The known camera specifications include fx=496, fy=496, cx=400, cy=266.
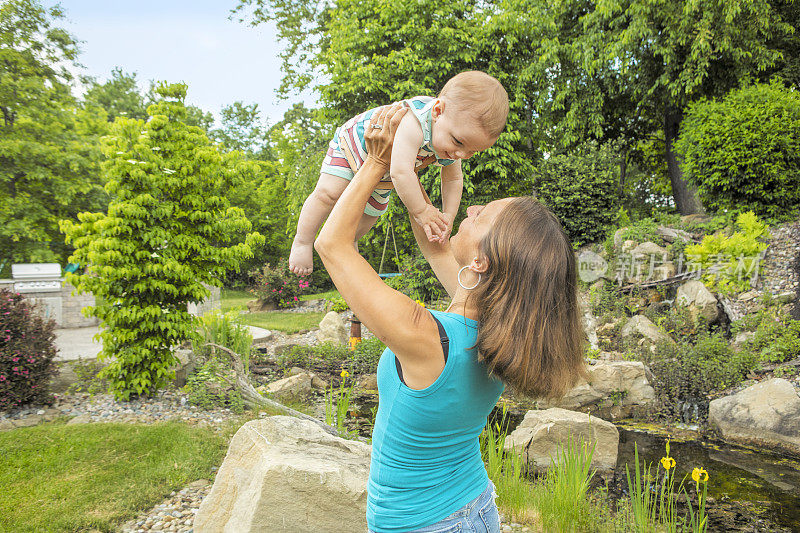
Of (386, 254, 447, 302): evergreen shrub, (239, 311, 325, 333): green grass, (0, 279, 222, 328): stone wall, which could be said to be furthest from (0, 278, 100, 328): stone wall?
(386, 254, 447, 302): evergreen shrub

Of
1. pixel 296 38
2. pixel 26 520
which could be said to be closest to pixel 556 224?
pixel 26 520

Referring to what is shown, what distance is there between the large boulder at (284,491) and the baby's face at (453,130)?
178 cm

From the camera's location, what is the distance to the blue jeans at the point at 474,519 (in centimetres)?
128

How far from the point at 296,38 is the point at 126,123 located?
13.8m

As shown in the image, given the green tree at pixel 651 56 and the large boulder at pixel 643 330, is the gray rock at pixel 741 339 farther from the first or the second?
the green tree at pixel 651 56

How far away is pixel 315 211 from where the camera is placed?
1935 millimetres

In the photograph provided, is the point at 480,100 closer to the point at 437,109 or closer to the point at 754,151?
the point at 437,109

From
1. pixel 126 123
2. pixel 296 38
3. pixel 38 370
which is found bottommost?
pixel 38 370

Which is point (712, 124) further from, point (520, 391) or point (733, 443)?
point (520, 391)

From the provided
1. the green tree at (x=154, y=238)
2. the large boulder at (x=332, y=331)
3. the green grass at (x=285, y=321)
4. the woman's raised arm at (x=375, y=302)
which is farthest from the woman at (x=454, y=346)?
the green grass at (x=285, y=321)

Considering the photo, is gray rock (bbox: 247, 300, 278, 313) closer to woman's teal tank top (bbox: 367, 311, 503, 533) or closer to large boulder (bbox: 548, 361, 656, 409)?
large boulder (bbox: 548, 361, 656, 409)

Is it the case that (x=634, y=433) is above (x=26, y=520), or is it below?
below

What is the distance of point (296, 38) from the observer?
56.6ft

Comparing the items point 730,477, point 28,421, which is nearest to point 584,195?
point 730,477
